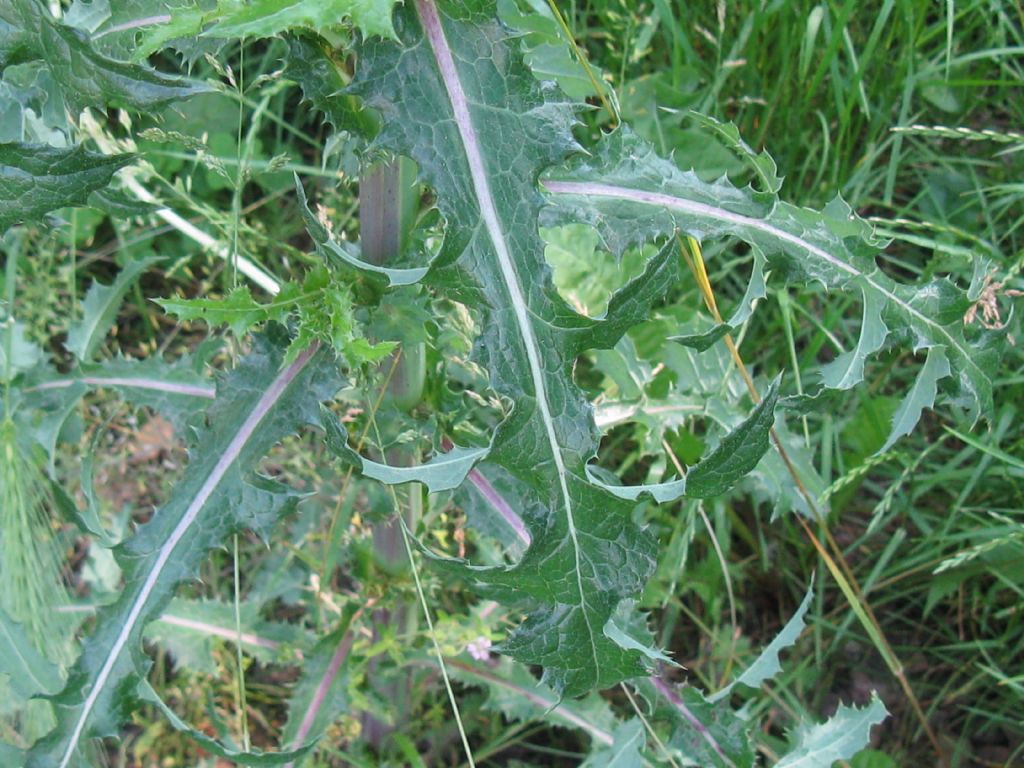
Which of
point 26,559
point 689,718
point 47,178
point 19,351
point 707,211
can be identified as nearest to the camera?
point 47,178

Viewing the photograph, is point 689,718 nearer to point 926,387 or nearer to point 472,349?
point 926,387

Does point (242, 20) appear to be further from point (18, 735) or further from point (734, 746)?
point (18, 735)

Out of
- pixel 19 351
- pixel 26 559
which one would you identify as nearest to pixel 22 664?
pixel 26 559

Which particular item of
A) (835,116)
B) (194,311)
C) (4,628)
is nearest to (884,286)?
A: (194,311)

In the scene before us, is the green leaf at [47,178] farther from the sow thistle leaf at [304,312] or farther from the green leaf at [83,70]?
the sow thistle leaf at [304,312]

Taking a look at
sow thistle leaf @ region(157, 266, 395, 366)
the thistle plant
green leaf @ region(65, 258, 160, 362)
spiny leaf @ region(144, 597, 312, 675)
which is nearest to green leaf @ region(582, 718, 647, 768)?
the thistle plant

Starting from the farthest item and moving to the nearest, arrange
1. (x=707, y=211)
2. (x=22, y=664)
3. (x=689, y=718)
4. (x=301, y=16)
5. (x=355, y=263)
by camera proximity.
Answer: (x=689, y=718), (x=22, y=664), (x=707, y=211), (x=355, y=263), (x=301, y=16)
